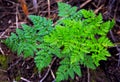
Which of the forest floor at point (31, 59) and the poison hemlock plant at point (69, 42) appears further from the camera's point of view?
the forest floor at point (31, 59)

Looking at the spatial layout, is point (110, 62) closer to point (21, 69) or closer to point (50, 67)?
point (50, 67)

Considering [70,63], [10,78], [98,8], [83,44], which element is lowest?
[10,78]

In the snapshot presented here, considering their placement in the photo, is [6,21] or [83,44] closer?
[83,44]

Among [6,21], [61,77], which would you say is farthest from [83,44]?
[6,21]

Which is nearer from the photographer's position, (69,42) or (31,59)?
(69,42)
